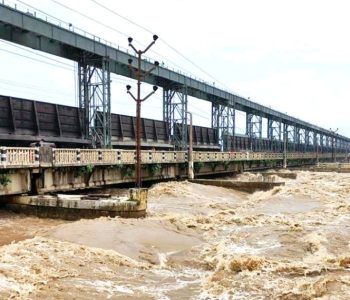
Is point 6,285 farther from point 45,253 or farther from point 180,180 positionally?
point 180,180

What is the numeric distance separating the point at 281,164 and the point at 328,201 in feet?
167

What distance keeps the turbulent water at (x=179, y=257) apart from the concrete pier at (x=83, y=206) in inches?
28.2

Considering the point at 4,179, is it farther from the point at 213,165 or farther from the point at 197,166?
the point at 213,165

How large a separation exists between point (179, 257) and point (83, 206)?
739cm

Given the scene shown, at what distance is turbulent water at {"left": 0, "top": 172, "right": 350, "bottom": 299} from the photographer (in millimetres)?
9039

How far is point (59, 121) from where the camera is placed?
3809cm

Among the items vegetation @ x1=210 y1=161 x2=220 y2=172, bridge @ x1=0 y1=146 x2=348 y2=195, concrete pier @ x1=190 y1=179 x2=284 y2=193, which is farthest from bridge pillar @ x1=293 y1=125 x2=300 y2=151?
concrete pier @ x1=190 y1=179 x2=284 y2=193

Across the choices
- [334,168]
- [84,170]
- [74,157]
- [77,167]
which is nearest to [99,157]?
[84,170]

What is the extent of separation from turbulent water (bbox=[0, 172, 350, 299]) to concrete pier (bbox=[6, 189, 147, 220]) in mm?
715

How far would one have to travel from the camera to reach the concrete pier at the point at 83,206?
18.5 m

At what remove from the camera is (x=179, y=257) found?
12.5 m

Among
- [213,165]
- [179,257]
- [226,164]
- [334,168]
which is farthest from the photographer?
[334,168]

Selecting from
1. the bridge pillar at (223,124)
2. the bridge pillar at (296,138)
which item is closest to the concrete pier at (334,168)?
the bridge pillar at (223,124)

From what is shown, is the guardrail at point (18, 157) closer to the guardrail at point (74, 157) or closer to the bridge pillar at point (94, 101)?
the guardrail at point (74, 157)
